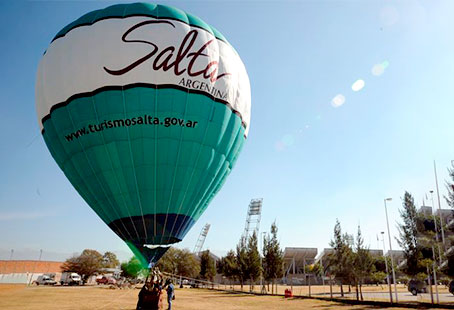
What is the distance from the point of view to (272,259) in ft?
149

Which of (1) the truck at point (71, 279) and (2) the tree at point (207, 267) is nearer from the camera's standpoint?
(2) the tree at point (207, 267)

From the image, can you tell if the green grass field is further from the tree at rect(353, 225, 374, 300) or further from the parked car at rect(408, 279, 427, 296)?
the parked car at rect(408, 279, 427, 296)

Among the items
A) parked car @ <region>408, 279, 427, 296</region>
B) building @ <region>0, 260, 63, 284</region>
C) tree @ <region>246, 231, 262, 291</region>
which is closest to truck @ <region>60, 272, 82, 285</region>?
tree @ <region>246, 231, 262, 291</region>

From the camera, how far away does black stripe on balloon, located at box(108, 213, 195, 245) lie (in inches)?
702

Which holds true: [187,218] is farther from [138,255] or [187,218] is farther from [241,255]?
[241,255]

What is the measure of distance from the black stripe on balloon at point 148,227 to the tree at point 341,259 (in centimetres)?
2194

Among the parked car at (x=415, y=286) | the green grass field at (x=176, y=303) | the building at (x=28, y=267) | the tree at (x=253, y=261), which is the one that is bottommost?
the building at (x=28, y=267)

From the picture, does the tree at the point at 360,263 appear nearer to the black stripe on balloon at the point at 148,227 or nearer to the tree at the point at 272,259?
the tree at the point at 272,259

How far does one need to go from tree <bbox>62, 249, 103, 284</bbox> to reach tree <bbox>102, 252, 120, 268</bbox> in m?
7.94

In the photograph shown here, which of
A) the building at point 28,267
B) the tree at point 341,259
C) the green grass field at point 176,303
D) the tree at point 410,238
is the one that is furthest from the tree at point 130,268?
the tree at point 410,238

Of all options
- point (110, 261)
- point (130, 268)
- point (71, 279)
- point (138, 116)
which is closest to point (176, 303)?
point (138, 116)

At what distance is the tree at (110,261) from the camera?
336ft

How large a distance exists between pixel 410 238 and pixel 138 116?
25.5 metres

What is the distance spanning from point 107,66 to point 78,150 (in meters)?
4.72
